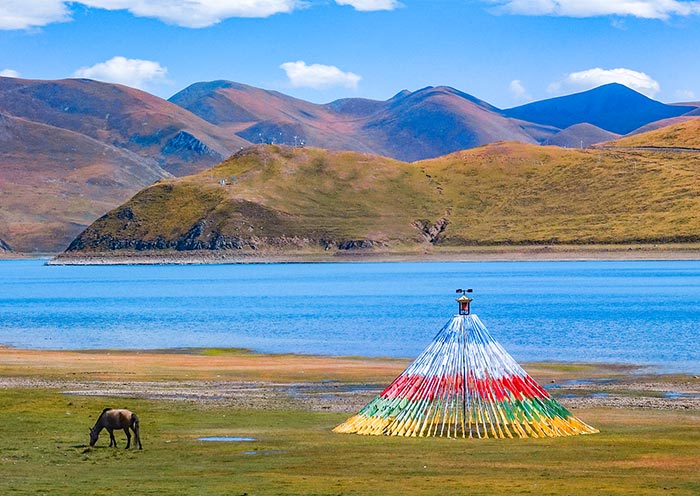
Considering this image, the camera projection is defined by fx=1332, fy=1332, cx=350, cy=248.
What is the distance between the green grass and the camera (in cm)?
2605

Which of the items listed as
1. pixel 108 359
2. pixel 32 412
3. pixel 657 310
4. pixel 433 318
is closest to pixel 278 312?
pixel 433 318

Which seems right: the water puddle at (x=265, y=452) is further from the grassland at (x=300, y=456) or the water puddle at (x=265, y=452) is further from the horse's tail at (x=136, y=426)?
the horse's tail at (x=136, y=426)

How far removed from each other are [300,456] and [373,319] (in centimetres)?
7594

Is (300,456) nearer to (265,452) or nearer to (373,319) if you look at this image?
(265,452)

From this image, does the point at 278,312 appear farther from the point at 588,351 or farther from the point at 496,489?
the point at 496,489

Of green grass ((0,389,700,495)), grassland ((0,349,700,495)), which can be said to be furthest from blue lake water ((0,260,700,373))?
green grass ((0,389,700,495))

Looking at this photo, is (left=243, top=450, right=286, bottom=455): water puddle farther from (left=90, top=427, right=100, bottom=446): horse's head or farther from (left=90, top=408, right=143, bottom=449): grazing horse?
(left=90, top=427, right=100, bottom=446): horse's head

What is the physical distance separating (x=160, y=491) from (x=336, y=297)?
12496 cm

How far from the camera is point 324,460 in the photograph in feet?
98.6

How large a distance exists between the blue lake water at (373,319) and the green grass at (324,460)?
27.0 metres

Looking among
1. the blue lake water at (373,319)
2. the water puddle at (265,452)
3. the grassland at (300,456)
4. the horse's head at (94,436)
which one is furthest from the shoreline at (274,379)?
the horse's head at (94,436)

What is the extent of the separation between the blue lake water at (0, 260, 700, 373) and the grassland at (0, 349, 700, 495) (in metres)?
25.0

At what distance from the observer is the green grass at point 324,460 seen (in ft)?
85.5

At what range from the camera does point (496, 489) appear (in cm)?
2559
